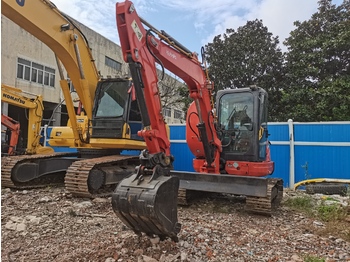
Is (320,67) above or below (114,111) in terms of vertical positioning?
above

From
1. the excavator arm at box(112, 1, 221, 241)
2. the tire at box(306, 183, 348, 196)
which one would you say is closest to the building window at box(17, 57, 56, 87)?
the excavator arm at box(112, 1, 221, 241)

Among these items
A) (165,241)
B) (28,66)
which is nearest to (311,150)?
(165,241)

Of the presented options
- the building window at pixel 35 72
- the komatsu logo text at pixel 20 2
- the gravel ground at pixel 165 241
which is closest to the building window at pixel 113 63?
the building window at pixel 35 72

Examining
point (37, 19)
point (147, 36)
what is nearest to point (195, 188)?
point (147, 36)

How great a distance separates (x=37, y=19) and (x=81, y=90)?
6.01 ft

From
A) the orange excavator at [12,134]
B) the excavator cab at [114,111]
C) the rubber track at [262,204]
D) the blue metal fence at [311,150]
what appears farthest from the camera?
the orange excavator at [12,134]

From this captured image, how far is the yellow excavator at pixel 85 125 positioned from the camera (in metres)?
6.38

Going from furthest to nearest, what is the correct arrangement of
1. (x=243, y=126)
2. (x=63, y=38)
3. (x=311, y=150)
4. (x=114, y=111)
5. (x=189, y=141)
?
(x=311, y=150) → (x=114, y=111) → (x=63, y=38) → (x=189, y=141) → (x=243, y=126)

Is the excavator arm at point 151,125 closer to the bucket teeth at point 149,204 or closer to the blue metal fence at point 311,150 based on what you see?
the bucket teeth at point 149,204

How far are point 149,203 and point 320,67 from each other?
46.6 ft

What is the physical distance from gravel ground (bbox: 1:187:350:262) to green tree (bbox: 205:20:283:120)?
1133cm

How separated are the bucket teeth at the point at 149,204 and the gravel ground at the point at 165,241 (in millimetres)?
264

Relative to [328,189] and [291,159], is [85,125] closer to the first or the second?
[291,159]

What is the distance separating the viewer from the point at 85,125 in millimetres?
7746
